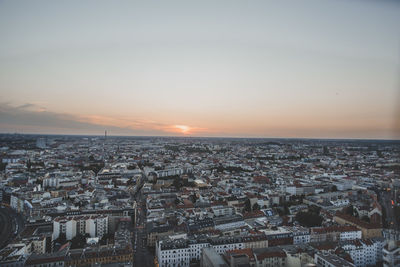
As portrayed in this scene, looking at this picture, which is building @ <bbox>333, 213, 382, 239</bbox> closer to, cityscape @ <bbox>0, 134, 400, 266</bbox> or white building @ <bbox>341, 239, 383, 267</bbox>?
cityscape @ <bbox>0, 134, 400, 266</bbox>

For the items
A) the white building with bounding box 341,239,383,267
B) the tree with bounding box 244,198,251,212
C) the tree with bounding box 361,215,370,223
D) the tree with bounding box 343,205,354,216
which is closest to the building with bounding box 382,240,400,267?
the white building with bounding box 341,239,383,267

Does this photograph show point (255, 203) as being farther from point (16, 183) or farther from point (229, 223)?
point (16, 183)

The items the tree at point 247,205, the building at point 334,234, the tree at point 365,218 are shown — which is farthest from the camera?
the tree at point 247,205

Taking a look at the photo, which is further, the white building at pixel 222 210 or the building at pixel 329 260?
the white building at pixel 222 210

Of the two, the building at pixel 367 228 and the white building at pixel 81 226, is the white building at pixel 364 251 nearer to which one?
the building at pixel 367 228

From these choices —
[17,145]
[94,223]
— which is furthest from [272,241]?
[17,145]

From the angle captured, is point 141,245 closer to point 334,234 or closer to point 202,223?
point 202,223

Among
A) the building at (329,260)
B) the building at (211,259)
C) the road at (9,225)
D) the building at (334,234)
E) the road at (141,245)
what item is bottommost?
the road at (9,225)

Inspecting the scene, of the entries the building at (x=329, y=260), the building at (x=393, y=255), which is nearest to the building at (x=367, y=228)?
the building at (x=329, y=260)

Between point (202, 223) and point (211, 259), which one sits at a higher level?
point (211, 259)

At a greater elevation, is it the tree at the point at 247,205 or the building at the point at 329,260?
the building at the point at 329,260

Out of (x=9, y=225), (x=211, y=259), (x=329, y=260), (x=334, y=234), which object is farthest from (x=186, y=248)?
(x=9, y=225)
